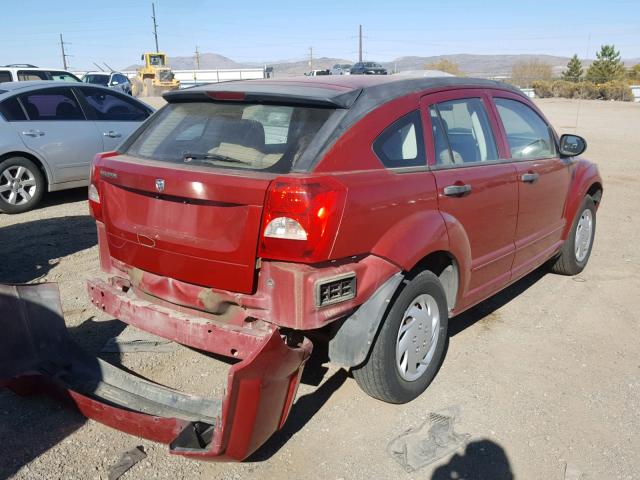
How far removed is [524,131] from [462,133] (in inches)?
40.8

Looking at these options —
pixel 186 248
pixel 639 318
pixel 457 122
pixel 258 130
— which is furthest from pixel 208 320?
pixel 639 318

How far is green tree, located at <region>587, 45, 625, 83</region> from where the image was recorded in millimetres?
56312

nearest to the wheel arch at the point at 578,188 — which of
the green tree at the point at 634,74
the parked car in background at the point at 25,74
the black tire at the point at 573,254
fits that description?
the black tire at the point at 573,254

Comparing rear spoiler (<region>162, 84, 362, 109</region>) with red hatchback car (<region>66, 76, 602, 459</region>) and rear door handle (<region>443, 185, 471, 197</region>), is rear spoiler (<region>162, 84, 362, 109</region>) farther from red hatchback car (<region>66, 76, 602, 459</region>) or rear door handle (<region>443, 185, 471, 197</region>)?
rear door handle (<region>443, 185, 471, 197</region>)

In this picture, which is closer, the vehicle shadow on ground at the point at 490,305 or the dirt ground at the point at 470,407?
the dirt ground at the point at 470,407

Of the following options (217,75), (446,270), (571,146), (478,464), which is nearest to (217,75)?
(217,75)

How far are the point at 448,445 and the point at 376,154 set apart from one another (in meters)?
1.56

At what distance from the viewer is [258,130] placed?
329cm

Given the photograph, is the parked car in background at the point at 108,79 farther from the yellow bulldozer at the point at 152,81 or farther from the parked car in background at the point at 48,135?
the parked car in background at the point at 48,135

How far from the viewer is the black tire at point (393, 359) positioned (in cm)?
325

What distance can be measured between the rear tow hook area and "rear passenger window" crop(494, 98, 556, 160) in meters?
2.39

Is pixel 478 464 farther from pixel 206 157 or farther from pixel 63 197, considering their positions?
pixel 63 197

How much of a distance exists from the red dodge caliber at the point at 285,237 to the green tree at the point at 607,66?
5775cm

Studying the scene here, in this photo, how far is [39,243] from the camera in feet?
21.2
